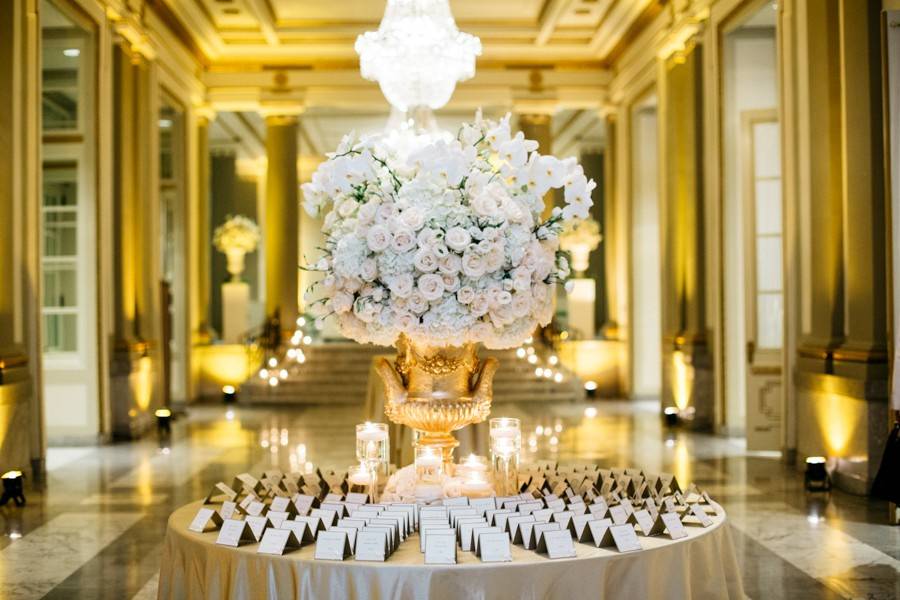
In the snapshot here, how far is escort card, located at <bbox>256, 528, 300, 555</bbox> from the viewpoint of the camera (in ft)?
7.77

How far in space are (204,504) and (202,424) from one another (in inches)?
373

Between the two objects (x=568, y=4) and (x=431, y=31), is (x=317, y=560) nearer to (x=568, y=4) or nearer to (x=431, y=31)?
(x=431, y=31)

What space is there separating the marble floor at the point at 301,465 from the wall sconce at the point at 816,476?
12 centimetres

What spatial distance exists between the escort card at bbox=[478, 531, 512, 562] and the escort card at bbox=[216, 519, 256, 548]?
0.61 m

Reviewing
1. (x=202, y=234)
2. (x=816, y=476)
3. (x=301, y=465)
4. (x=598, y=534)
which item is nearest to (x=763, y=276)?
(x=816, y=476)

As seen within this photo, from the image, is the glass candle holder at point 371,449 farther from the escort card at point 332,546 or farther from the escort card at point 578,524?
the escort card at point 578,524

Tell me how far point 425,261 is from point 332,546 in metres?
0.82

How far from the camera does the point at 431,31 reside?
512cm

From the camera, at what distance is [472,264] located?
274cm

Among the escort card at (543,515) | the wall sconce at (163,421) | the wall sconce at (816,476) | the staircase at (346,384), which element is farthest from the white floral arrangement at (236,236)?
the escort card at (543,515)

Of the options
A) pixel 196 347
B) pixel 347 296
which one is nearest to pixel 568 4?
pixel 196 347

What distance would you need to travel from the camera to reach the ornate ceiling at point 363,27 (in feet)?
43.1

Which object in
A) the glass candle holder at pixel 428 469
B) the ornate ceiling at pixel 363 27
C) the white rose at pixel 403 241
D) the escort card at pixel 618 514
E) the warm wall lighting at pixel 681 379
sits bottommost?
the warm wall lighting at pixel 681 379

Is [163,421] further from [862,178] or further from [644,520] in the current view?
[644,520]
